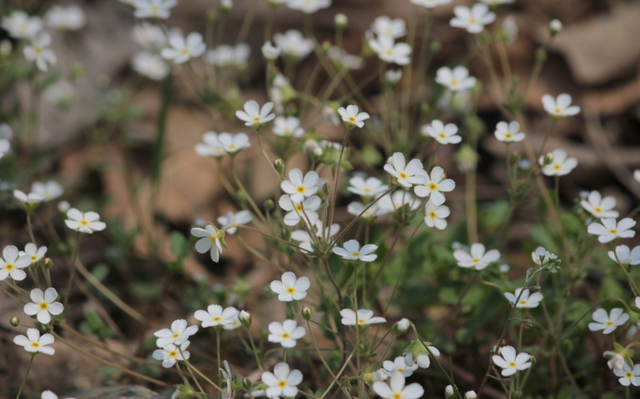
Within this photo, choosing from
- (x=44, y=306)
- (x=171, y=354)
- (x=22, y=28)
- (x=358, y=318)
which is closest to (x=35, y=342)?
(x=44, y=306)

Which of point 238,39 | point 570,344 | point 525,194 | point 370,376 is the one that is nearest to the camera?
point 370,376

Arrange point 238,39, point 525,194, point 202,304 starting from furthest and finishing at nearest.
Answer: point 238,39, point 202,304, point 525,194

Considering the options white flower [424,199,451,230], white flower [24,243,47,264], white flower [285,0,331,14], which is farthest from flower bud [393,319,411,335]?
white flower [285,0,331,14]

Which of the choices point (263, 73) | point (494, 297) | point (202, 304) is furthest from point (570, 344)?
point (263, 73)

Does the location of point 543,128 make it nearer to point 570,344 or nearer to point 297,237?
point 570,344

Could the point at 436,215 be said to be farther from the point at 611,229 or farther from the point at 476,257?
the point at 611,229

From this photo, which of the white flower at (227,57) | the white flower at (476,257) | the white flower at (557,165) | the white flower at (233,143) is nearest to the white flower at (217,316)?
the white flower at (233,143)

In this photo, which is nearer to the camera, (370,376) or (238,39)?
(370,376)
